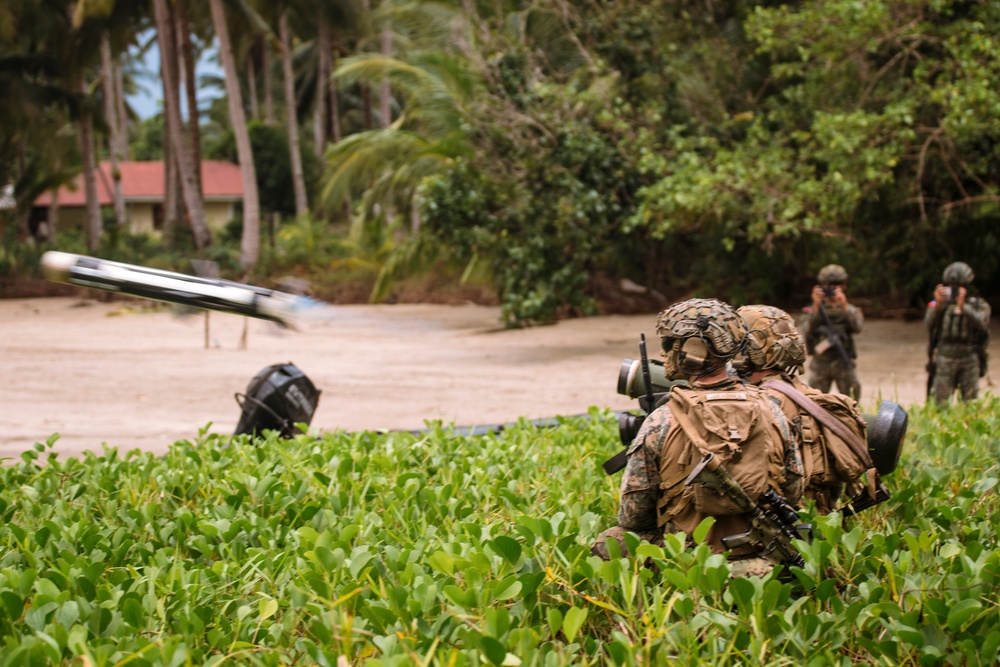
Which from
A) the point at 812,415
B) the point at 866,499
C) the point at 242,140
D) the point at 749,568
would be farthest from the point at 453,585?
the point at 242,140

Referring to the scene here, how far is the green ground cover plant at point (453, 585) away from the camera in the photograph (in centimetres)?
264

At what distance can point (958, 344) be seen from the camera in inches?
345

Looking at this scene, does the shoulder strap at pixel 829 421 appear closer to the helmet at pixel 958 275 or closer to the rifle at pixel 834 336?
the rifle at pixel 834 336

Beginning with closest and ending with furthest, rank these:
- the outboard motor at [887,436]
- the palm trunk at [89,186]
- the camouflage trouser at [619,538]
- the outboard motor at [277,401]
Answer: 1. the camouflage trouser at [619,538]
2. the outboard motor at [887,436]
3. the outboard motor at [277,401]
4. the palm trunk at [89,186]

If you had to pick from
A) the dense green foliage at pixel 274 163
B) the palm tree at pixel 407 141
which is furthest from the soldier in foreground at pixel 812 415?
the dense green foliage at pixel 274 163

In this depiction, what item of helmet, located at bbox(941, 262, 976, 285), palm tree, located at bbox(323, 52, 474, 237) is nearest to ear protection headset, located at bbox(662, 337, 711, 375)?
helmet, located at bbox(941, 262, 976, 285)

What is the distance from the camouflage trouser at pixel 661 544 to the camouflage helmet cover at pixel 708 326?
24.9 inches

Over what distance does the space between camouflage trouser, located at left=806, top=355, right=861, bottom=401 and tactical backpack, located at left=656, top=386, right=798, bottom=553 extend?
19.2 ft

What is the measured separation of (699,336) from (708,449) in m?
0.37

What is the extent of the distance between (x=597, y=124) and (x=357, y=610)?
14359 mm

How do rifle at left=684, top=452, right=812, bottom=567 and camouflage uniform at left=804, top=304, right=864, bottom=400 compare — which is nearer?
rifle at left=684, top=452, right=812, bottom=567

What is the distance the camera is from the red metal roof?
40625 mm

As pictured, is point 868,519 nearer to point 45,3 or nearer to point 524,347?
point 524,347

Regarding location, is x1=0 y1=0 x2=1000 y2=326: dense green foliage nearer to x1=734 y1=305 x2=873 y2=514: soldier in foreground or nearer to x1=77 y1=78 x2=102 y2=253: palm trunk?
x1=77 y1=78 x2=102 y2=253: palm trunk
